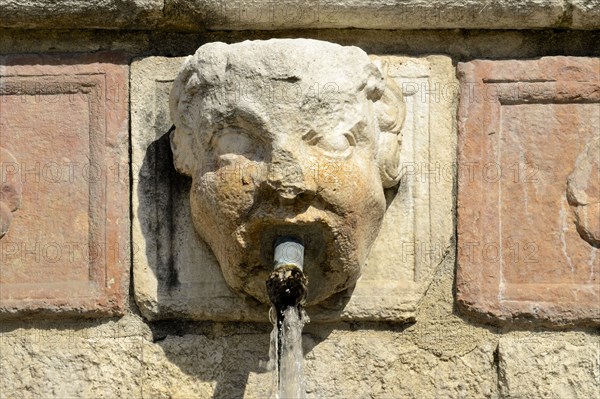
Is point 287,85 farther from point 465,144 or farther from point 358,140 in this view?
point 465,144

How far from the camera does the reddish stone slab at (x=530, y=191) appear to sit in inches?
133

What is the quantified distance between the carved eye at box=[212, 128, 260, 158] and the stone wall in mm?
308

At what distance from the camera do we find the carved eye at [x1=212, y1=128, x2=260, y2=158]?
321 centimetres

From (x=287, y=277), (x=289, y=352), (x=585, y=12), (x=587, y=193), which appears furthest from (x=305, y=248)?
(x=585, y=12)

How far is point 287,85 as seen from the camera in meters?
3.18

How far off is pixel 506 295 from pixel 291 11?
736mm

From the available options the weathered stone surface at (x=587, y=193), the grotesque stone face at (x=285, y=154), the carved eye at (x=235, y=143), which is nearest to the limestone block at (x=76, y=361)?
the grotesque stone face at (x=285, y=154)

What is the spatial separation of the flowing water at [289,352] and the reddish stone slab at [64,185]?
14.7 inches

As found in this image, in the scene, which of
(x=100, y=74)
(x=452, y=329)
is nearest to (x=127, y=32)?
(x=100, y=74)

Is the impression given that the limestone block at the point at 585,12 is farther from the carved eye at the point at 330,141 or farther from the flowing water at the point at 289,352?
the flowing water at the point at 289,352

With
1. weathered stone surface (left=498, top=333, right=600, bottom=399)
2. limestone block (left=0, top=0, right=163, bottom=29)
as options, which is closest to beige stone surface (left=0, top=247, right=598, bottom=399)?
weathered stone surface (left=498, top=333, right=600, bottom=399)

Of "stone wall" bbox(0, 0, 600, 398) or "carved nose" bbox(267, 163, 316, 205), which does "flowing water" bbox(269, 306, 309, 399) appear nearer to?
"stone wall" bbox(0, 0, 600, 398)

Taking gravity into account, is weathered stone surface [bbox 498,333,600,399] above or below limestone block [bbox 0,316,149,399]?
below

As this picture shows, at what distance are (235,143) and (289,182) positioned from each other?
0.54 feet
